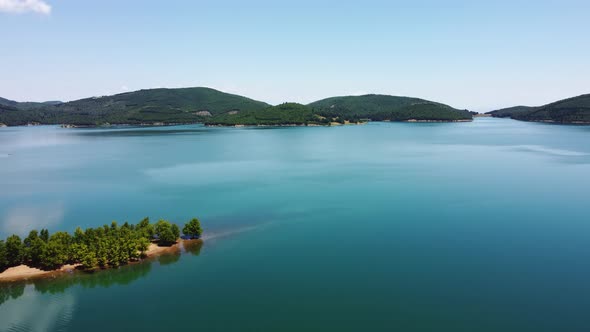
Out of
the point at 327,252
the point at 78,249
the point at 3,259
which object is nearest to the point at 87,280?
the point at 78,249

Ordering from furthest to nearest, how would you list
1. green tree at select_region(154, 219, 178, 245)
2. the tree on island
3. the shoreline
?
the tree on island < green tree at select_region(154, 219, 178, 245) < the shoreline

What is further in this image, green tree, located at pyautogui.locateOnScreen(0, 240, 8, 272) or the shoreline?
green tree, located at pyautogui.locateOnScreen(0, 240, 8, 272)

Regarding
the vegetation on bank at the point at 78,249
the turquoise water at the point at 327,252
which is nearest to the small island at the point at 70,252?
the vegetation on bank at the point at 78,249

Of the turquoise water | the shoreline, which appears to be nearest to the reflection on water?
the turquoise water

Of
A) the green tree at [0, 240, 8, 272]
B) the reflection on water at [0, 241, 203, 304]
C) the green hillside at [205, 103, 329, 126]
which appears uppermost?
the green hillside at [205, 103, 329, 126]

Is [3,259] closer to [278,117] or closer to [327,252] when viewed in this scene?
[327,252]

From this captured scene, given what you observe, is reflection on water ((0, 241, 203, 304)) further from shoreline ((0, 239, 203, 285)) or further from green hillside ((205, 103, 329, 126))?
green hillside ((205, 103, 329, 126))

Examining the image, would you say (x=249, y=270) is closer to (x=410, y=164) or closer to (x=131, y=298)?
(x=131, y=298)

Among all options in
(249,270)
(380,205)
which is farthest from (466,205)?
(249,270)

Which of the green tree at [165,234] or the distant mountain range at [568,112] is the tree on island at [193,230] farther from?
the distant mountain range at [568,112]
